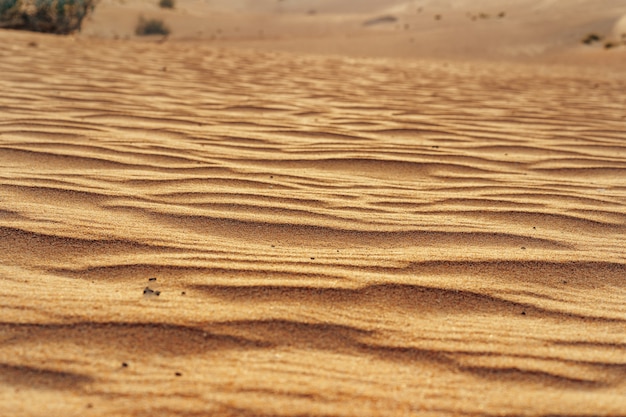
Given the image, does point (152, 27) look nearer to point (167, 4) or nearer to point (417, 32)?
point (417, 32)

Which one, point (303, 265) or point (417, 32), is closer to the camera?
point (303, 265)

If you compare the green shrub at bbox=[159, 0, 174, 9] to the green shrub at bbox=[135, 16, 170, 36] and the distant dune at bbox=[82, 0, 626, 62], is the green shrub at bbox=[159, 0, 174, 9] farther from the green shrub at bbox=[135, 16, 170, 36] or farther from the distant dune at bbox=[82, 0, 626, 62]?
the green shrub at bbox=[135, 16, 170, 36]

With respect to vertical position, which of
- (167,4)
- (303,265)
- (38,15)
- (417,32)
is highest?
(167,4)

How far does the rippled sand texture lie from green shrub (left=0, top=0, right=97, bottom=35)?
6871mm

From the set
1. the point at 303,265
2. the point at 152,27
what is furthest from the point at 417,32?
the point at 303,265

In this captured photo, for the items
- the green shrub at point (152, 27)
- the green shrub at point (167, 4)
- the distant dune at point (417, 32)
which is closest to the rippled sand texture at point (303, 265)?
the distant dune at point (417, 32)

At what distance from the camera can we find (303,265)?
1.82 meters

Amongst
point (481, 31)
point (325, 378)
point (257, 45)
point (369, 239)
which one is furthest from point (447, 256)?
point (481, 31)

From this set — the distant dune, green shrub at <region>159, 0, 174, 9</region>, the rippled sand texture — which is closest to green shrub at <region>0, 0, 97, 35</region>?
the distant dune

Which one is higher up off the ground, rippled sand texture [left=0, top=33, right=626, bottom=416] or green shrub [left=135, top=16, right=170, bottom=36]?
green shrub [left=135, top=16, right=170, bottom=36]

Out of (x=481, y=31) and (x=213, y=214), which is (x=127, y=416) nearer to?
(x=213, y=214)

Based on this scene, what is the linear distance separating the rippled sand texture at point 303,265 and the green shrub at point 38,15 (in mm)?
6871

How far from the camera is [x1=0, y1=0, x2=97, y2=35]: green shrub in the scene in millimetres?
9766

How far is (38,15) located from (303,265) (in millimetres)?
9717
